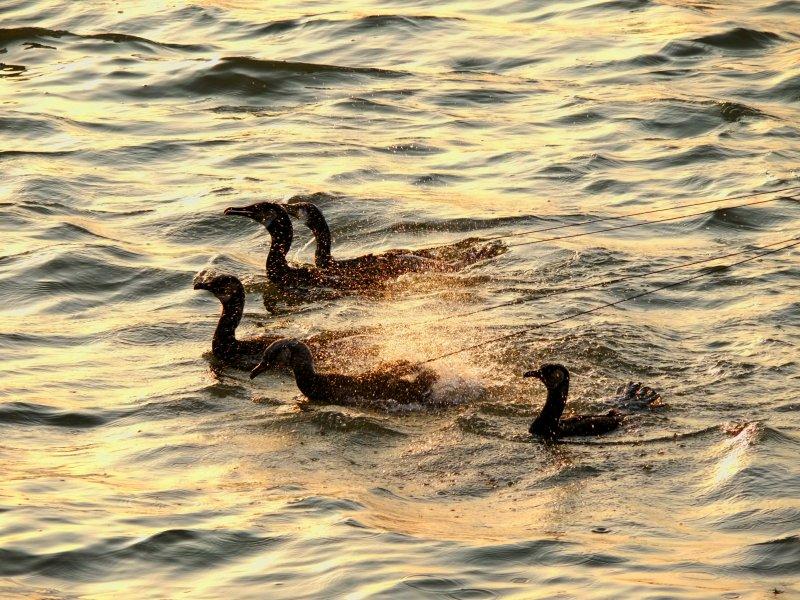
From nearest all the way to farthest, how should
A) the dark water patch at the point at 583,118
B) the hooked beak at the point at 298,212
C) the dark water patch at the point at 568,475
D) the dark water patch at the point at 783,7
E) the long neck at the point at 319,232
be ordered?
the dark water patch at the point at 568,475 < the long neck at the point at 319,232 < the hooked beak at the point at 298,212 < the dark water patch at the point at 583,118 < the dark water patch at the point at 783,7

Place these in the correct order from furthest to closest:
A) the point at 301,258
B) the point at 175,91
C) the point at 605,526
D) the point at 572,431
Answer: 1. the point at 175,91
2. the point at 301,258
3. the point at 572,431
4. the point at 605,526

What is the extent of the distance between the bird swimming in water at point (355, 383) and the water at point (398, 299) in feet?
0.55

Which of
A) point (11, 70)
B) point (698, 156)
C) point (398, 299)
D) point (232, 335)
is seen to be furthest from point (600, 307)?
point (11, 70)

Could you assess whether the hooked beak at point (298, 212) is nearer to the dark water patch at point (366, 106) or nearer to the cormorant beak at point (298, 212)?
the cormorant beak at point (298, 212)

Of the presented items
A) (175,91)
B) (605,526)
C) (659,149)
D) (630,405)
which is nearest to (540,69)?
(659,149)

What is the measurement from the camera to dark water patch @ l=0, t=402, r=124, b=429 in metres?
9.62

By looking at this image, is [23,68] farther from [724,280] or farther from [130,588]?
[130,588]

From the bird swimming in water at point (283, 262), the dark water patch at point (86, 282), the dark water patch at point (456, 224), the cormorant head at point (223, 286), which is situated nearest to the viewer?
the cormorant head at point (223, 286)

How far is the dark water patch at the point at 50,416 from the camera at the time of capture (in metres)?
9.62

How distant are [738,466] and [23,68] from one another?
13.6 meters

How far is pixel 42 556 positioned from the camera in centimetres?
758

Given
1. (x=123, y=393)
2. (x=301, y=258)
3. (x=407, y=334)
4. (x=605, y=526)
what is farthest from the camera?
(x=301, y=258)

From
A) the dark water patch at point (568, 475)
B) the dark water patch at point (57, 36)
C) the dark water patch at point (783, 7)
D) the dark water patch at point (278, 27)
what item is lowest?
the dark water patch at point (568, 475)

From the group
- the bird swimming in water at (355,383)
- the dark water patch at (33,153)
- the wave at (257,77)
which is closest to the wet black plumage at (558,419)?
the bird swimming in water at (355,383)
